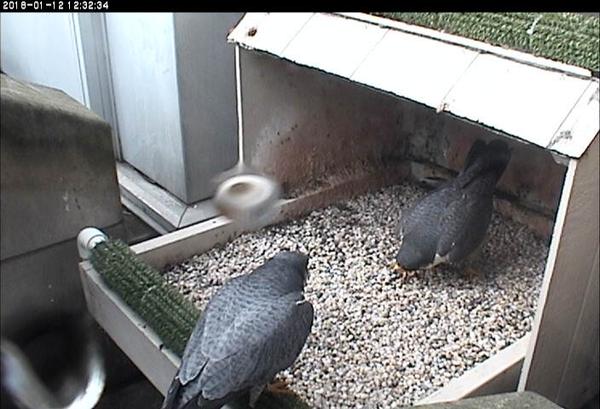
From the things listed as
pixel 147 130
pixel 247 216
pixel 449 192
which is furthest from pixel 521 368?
pixel 147 130

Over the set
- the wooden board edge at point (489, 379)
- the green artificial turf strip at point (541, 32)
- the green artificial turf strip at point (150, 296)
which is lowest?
the wooden board edge at point (489, 379)

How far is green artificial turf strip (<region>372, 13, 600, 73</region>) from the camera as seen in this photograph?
→ 670 mm

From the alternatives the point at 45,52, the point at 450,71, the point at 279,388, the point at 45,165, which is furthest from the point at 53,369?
the point at 450,71

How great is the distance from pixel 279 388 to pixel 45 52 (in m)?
0.45

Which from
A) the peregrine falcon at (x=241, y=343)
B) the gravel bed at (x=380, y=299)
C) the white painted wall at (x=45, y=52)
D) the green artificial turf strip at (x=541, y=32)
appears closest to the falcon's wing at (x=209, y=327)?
the peregrine falcon at (x=241, y=343)

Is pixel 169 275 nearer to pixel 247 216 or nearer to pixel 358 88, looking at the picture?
pixel 247 216

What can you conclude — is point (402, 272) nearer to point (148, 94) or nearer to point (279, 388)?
point (279, 388)

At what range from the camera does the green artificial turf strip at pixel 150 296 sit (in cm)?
77

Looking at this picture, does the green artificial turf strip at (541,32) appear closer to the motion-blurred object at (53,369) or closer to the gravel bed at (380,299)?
the gravel bed at (380,299)

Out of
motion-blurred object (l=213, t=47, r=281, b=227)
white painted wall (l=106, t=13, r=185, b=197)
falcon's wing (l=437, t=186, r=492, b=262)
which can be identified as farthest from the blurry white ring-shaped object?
falcon's wing (l=437, t=186, r=492, b=262)

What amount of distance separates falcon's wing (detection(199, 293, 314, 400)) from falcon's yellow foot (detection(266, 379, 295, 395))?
5cm

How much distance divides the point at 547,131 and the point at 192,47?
585 mm

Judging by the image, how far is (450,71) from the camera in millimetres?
753

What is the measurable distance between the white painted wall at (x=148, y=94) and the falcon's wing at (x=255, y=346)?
261 mm
